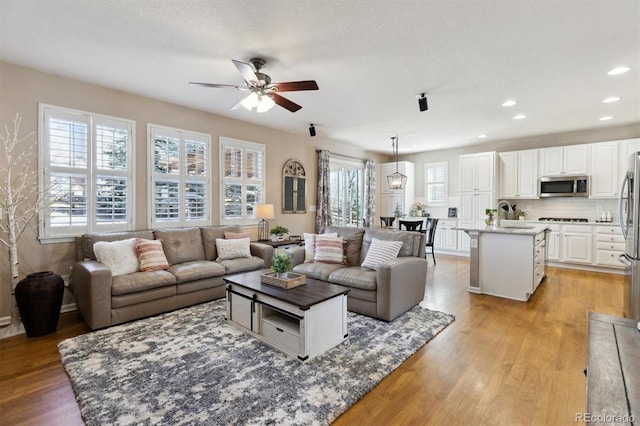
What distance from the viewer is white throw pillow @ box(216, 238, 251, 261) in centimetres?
427

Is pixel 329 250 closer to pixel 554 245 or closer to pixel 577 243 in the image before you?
pixel 554 245

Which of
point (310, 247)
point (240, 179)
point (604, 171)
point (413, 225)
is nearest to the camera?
point (310, 247)

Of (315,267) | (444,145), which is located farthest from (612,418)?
(444,145)

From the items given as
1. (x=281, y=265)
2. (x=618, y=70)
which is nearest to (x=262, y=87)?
(x=281, y=265)

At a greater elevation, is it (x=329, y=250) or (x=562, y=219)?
(x=562, y=219)

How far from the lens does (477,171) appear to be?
690 centimetres

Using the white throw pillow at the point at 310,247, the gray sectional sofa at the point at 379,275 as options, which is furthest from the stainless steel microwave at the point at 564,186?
the white throw pillow at the point at 310,247

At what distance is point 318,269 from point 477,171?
5.16 metres

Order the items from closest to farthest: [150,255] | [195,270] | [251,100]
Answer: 1. [251,100]
2. [150,255]
3. [195,270]

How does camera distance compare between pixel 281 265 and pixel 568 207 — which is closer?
pixel 281 265

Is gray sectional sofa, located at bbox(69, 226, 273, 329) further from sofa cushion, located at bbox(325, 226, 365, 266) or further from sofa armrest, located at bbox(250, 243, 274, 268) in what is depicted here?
sofa cushion, located at bbox(325, 226, 365, 266)

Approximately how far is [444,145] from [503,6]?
552 cm

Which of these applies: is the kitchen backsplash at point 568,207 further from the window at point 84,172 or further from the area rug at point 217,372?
the window at point 84,172

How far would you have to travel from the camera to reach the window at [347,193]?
766cm
